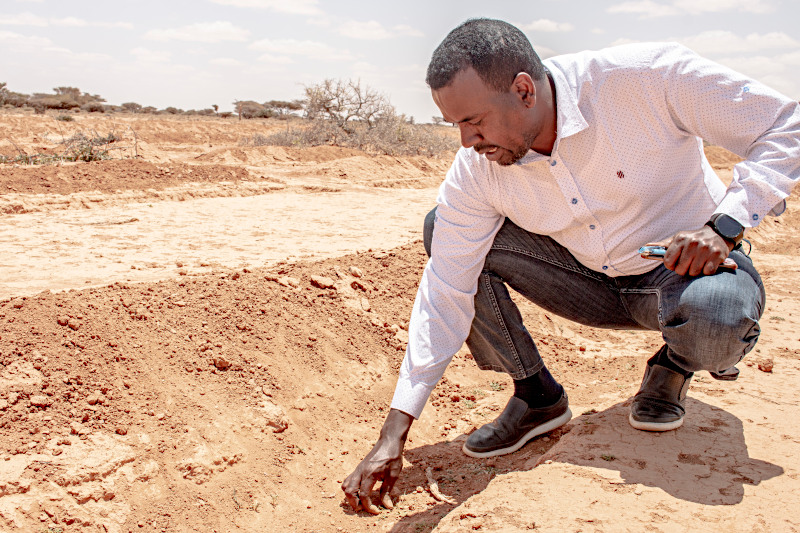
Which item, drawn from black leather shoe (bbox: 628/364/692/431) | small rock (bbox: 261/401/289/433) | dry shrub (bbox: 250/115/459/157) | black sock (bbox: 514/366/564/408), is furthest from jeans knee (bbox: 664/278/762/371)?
dry shrub (bbox: 250/115/459/157)

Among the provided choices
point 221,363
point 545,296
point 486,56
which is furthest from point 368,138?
point 486,56

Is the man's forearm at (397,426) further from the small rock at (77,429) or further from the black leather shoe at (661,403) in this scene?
the small rock at (77,429)

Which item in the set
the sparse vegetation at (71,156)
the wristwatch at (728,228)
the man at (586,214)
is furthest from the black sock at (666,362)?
the sparse vegetation at (71,156)

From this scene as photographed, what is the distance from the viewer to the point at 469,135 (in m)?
2.07

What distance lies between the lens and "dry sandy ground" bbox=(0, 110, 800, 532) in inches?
79.3

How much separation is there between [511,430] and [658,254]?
93 centimetres

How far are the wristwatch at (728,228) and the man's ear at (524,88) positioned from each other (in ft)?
2.19

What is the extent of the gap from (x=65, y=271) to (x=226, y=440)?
2.28 metres

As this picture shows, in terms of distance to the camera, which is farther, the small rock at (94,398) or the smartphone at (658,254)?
the small rock at (94,398)

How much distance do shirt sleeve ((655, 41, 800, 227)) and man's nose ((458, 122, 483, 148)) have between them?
0.62 metres

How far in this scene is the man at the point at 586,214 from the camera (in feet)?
6.47

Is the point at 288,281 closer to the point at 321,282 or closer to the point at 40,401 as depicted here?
the point at 321,282

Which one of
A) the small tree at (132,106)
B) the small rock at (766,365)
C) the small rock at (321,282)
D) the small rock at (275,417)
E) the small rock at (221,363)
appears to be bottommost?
the small rock at (275,417)

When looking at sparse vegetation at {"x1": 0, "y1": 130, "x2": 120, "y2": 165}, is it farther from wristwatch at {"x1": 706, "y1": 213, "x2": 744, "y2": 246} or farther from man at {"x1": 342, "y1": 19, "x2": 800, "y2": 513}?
wristwatch at {"x1": 706, "y1": 213, "x2": 744, "y2": 246}
